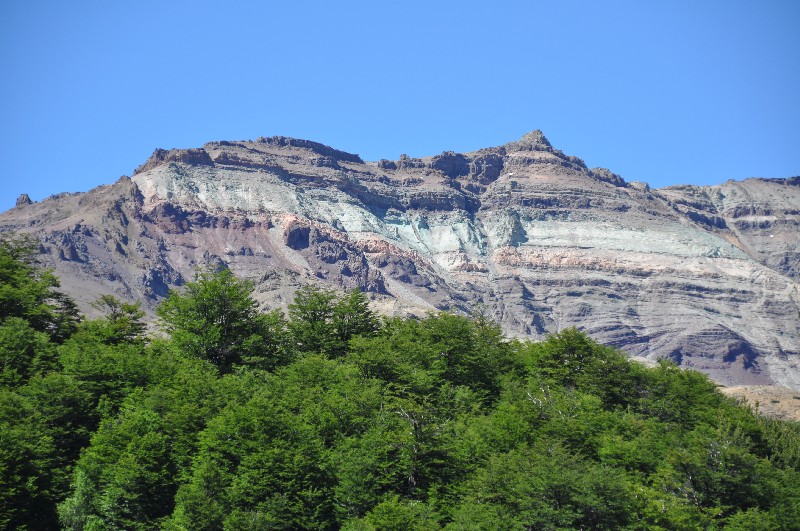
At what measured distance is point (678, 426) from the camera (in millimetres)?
78875

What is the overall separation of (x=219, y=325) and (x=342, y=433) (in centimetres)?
2270

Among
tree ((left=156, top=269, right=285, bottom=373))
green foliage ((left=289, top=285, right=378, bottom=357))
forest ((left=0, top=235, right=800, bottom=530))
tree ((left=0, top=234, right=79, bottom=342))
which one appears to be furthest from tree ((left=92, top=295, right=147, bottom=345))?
green foliage ((left=289, top=285, right=378, bottom=357))

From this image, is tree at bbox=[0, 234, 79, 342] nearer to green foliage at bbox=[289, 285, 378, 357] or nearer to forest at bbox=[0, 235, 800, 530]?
forest at bbox=[0, 235, 800, 530]

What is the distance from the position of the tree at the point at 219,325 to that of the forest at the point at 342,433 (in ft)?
0.54

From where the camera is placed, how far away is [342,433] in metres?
63.2

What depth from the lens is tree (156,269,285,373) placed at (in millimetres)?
79875

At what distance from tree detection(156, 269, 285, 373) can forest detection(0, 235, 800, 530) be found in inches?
6.5

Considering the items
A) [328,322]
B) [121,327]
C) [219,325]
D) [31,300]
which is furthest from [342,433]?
[31,300]

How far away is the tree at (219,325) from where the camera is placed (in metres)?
79.9

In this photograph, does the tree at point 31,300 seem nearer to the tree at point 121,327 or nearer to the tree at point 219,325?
the tree at point 121,327

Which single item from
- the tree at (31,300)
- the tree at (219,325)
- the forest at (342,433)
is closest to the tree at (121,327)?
the forest at (342,433)

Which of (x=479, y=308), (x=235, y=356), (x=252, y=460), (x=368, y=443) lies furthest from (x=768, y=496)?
(x=479, y=308)

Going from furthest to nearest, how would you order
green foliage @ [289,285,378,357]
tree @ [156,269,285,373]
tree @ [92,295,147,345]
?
green foliage @ [289,285,378,357] < tree @ [92,295,147,345] < tree @ [156,269,285,373]

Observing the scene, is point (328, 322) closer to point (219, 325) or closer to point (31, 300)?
point (219, 325)
